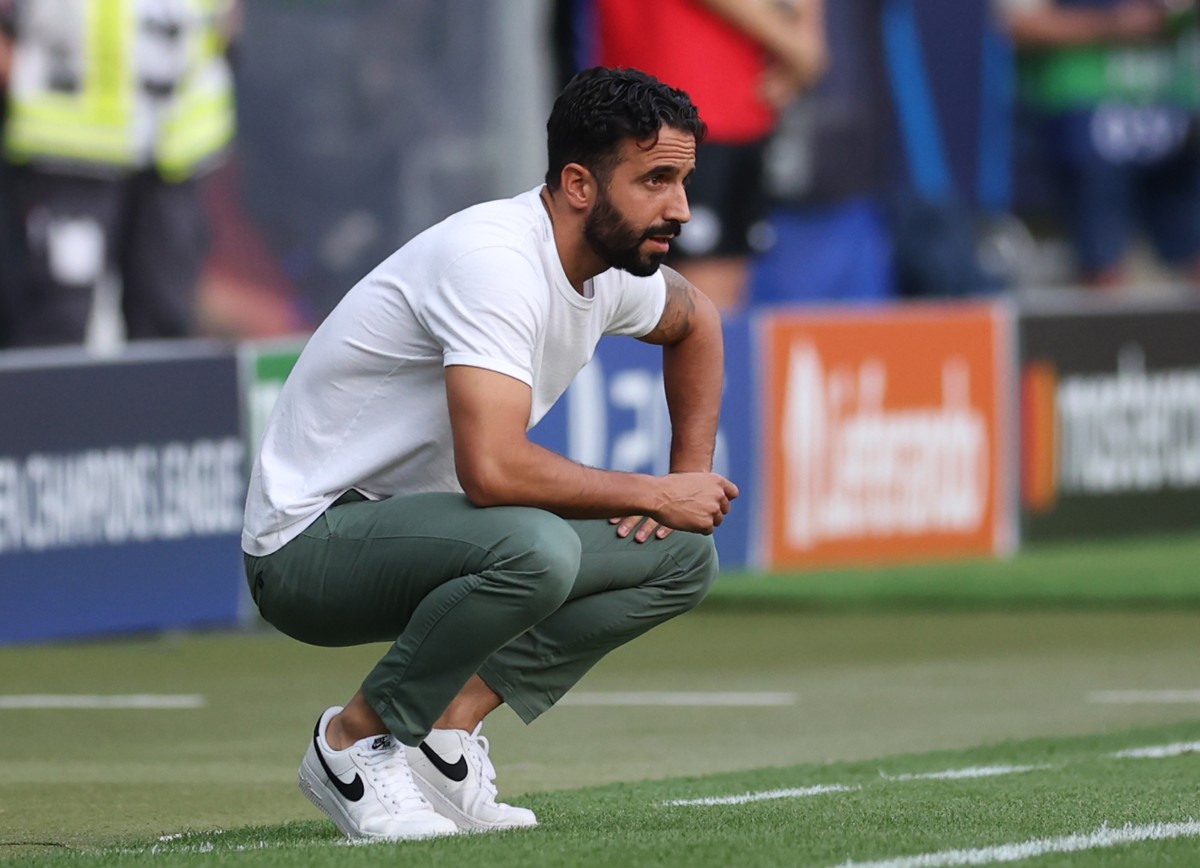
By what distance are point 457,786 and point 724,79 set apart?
8.00 metres

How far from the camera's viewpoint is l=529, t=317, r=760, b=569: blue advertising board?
35.1 ft

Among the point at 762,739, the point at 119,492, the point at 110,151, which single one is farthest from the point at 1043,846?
the point at 110,151

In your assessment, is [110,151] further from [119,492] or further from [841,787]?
[841,787]

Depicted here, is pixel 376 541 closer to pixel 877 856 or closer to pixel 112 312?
pixel 877 856

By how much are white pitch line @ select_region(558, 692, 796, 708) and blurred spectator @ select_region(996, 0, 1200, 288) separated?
940 centimetres

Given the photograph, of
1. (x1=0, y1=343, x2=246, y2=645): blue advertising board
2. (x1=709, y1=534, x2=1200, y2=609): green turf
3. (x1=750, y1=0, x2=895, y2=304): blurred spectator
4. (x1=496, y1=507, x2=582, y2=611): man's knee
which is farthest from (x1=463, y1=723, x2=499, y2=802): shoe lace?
(x1=750, y1=0, x2=895, y2=304): blurred spectator

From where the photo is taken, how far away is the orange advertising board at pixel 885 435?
1154cm

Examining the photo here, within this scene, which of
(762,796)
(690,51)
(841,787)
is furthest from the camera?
(690,51)

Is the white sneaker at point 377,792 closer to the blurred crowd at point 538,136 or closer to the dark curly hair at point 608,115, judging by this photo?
the dark curly hair at point 608,115

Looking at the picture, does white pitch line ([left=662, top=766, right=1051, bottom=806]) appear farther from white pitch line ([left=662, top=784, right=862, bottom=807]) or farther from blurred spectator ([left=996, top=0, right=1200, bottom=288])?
blurred spectator ([left=996, top=0, right=1200, bottom=288])

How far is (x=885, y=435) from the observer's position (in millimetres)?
11789

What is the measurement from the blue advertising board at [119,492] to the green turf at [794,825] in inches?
145

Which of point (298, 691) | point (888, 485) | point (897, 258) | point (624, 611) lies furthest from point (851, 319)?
point (624, 611)

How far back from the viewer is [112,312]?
11.5m
